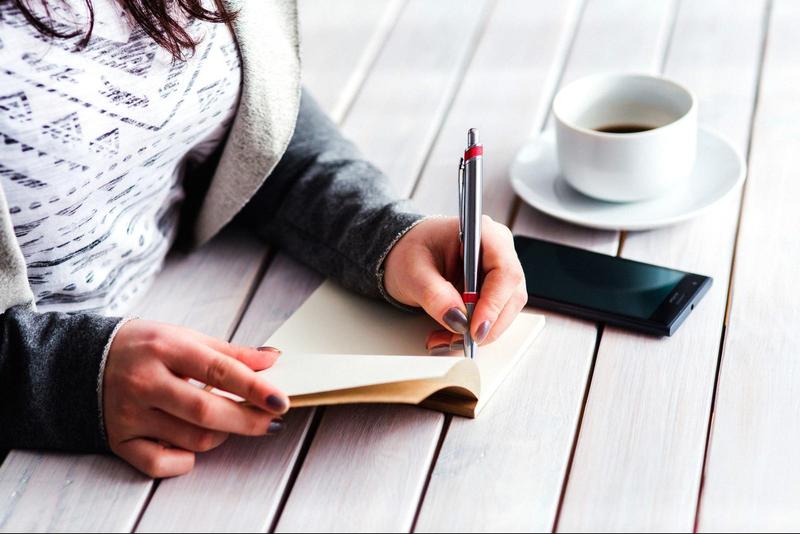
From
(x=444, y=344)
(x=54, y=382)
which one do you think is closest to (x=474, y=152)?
(x=444, y=344)

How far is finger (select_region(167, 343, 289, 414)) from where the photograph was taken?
0.67m

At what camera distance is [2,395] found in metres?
0.73

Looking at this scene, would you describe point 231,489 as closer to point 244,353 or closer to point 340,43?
point 244,353

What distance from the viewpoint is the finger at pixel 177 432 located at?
0.70 metres

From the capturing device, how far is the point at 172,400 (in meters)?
0.68

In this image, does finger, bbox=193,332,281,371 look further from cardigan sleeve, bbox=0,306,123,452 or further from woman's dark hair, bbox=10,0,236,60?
woman's dark hair, bbox=10,0,236,60

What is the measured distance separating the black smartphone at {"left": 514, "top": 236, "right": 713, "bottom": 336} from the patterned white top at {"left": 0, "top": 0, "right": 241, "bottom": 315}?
327 mm

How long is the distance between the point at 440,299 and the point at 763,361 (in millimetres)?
261

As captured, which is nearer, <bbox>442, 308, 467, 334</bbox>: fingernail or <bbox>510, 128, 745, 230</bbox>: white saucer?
<bbox>442, 308, 467, 334</bbox>: fingernail

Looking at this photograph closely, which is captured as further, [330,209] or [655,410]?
[330,209]

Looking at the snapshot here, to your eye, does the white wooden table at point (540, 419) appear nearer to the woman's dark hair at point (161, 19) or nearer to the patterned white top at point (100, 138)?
the patterned white top at point (100, 138)

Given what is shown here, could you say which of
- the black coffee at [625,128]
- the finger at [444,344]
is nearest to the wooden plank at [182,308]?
the finger at [444,344]

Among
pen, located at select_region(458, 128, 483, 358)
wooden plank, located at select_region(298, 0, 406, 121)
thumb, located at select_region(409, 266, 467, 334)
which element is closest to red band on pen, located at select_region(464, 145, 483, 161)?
pen, located at select_region(458, 128, 483, 358)

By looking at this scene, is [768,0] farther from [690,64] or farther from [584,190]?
[584,190]
